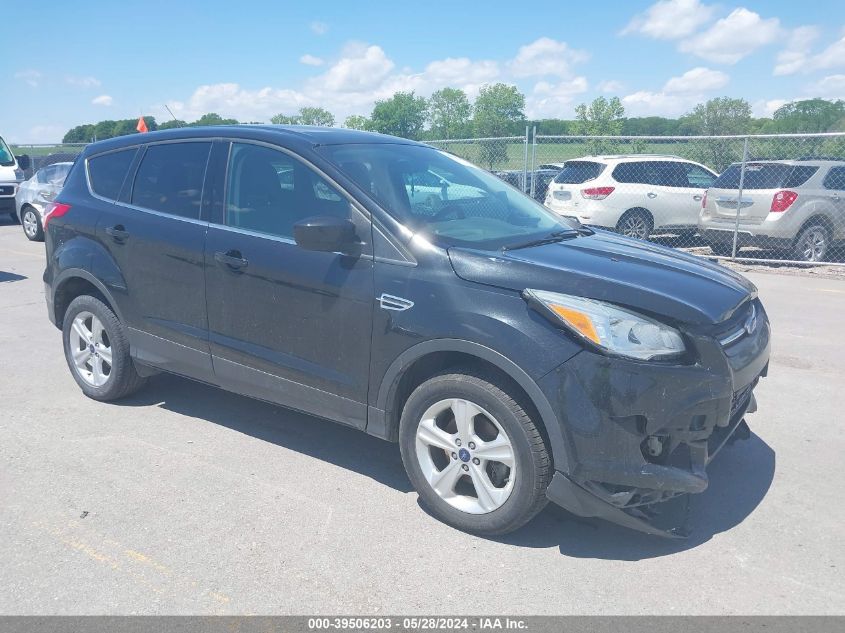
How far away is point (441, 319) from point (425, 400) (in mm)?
405

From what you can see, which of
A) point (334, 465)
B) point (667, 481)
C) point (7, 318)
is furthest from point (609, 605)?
point (7, 318)

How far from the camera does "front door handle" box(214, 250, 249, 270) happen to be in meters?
4.12

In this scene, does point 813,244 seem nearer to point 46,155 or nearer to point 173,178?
point 173,178

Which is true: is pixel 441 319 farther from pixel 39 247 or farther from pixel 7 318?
pixel 39 247

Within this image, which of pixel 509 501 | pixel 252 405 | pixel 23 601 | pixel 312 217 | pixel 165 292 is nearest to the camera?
pixel 23 601

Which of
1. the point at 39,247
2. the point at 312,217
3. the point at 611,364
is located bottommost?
the point at 39,247

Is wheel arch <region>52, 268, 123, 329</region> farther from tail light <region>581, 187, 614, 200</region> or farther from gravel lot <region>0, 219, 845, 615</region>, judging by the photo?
tail light <region>581, 187, 614, 200</region>

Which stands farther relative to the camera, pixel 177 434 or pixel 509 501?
pixel 177 434

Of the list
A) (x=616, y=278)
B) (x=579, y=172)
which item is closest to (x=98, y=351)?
(x=616, y=278)

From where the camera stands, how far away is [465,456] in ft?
11.3

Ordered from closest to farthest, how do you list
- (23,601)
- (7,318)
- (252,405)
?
(23,601) < (252,405) < (7,318)

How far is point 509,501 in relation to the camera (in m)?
3.33

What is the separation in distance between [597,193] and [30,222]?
36.7ft

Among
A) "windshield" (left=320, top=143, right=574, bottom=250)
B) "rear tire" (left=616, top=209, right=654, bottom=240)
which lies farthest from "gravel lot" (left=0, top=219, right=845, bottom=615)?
"rear tire" (left=616, top=209, right=654, bottom=240)
